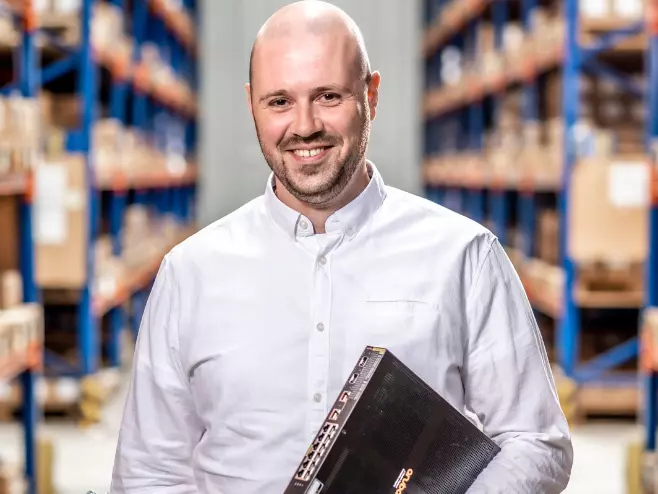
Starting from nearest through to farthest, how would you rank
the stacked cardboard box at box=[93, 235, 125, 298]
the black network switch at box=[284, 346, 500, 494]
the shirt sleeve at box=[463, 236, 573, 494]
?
the black network switch at box=[284, 346, 500, 494] → the shirt sleeve at box=[463, 236, 573, 494] → the stacked cardboard box at box=[93, 235, 125, 298]

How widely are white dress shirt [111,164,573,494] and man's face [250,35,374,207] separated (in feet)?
0.30

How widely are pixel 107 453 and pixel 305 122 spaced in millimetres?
4240

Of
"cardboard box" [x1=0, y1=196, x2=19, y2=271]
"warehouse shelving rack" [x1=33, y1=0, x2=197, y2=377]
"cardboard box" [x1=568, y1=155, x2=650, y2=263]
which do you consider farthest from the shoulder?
"warehouse shelving rack" [x1=33, y1=0, x2=197, y2=377]

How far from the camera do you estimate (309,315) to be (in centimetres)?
191

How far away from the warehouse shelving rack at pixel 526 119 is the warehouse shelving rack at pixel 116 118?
281 centimetres

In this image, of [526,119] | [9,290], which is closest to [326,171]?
[9,290]

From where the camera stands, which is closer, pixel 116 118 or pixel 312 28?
pixel 312 28

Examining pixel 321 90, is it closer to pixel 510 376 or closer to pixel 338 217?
pixel 338 217

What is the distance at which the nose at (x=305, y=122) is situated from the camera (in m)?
1.84

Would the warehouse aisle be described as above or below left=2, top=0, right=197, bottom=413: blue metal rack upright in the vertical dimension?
below

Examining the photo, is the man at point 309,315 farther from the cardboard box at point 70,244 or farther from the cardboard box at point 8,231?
the cardboard box at point 70,244

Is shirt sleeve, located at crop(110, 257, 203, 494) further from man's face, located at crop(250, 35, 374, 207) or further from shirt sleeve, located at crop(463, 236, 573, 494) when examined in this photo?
shirt sleeve, located at crop(463, 236, 573, 494)

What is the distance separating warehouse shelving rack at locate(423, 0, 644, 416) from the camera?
20.6ft

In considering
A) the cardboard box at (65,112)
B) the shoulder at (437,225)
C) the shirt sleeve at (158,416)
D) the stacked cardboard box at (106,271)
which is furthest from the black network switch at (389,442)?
the cardboard box at (65,112)
